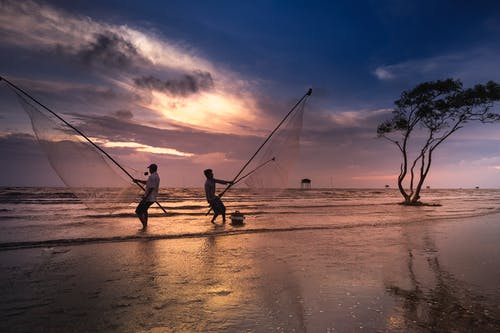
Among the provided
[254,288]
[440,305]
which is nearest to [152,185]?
[254,288]

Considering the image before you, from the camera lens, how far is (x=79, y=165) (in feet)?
39.2

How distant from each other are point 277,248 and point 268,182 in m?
4.82

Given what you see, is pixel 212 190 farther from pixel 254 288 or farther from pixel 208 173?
pixel 254 288

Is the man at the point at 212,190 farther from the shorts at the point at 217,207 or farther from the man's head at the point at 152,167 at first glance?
the man's head at the point at 152,167

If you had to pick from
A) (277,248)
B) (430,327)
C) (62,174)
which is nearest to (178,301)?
(430,327)

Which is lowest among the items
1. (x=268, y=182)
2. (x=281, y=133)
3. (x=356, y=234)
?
(x=356, y=234)

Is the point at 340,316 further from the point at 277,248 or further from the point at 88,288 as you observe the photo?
the point at 277,248

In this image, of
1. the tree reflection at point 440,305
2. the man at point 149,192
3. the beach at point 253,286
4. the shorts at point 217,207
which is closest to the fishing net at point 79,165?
the man at point 149,192

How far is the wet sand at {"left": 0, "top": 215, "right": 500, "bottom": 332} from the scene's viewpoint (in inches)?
161

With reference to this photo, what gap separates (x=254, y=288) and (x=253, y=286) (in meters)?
0.12

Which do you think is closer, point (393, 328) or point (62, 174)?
point (393, 328)

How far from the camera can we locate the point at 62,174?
1146cm

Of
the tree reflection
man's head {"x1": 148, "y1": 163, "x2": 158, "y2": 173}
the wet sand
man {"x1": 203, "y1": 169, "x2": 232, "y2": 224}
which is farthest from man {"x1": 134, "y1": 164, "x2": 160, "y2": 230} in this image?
the tree reflection

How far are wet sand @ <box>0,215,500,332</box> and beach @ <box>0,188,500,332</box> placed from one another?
20mm
